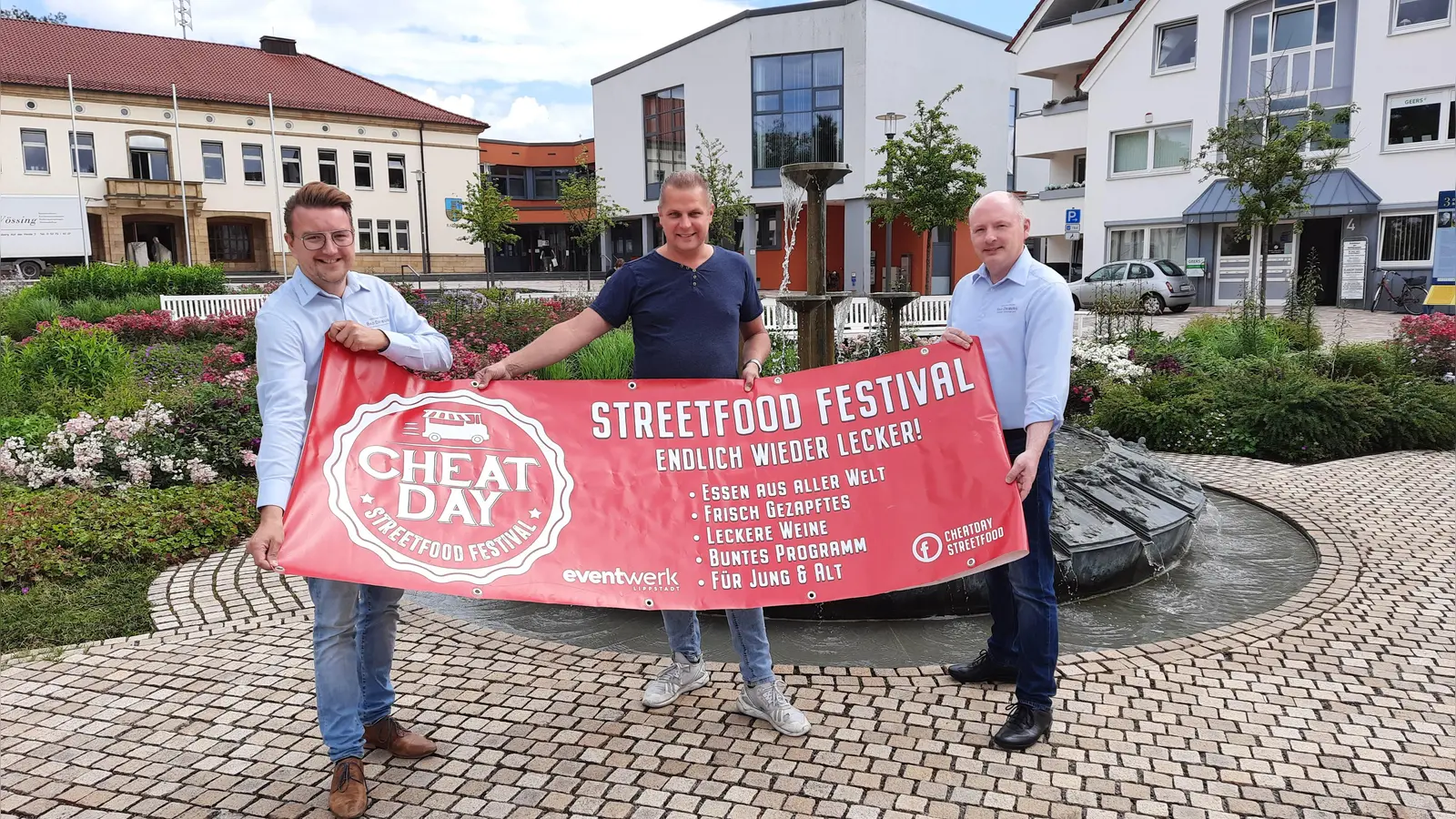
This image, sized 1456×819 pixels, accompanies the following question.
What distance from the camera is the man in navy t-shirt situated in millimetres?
3709

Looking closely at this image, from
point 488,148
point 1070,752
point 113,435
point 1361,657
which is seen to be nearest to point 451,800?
point 1070,752

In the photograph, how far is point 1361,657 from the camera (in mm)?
4617

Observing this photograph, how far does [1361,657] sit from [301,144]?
57.1 metres

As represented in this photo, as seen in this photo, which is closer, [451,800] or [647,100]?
[451,800]

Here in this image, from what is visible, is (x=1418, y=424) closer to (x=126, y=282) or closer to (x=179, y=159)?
(x=126, y=282)

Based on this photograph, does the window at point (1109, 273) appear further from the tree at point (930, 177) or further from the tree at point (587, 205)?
the tree at point (587, 205)

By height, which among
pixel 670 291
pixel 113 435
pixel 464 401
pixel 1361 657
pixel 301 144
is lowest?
pixel 1361 657

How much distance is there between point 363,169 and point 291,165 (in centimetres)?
381

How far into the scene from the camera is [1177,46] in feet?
105

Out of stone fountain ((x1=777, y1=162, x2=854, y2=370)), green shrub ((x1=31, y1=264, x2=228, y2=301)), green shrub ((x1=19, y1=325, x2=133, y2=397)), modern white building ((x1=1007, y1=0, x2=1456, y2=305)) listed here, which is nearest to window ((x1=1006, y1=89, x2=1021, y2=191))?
modern white building ((x1=1007, y1=0, x2=1456, y2=305))

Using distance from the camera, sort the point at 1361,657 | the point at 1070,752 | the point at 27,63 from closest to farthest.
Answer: the point at 1070,752, the point at 1361,657, the point at 27,63

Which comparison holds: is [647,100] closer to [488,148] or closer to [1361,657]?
[488,148]

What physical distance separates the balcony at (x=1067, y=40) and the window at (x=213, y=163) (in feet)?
130

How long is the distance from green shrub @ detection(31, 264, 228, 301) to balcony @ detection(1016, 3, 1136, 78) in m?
30.3
